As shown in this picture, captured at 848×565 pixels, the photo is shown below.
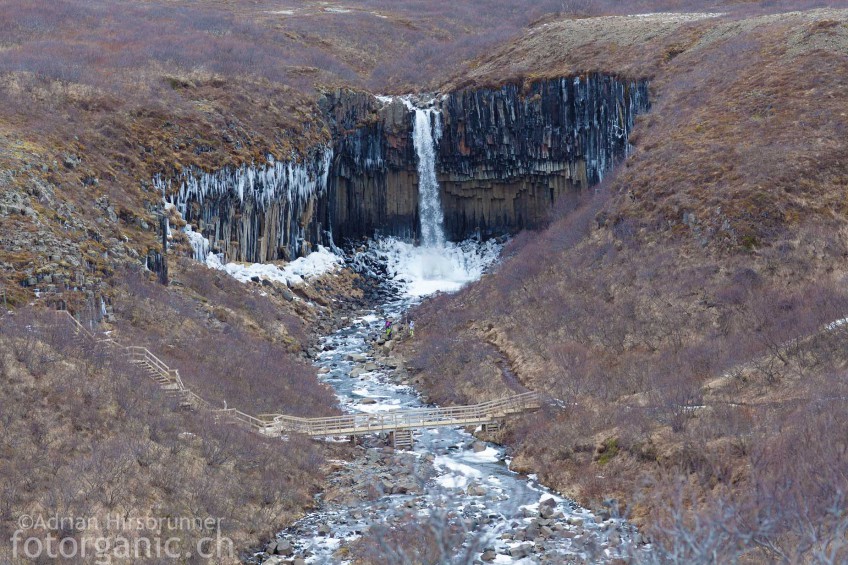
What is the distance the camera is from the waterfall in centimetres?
5691

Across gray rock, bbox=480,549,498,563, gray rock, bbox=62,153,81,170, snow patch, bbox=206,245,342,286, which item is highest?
gray rock, bbox=62,153,81,170

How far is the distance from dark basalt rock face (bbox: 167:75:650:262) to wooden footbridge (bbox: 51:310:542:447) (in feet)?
63.3

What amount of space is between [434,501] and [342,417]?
10702 mm

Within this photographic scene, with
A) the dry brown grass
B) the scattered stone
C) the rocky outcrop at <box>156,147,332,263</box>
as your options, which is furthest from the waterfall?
the scattered stone

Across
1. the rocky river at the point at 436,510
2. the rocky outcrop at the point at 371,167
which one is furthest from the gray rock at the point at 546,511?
the rocky outcrop at the point at 371,167

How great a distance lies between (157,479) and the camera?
21766 millimetres

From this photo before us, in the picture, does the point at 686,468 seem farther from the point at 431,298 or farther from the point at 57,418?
the point at 431,298

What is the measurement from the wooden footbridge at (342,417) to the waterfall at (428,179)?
27608 mm

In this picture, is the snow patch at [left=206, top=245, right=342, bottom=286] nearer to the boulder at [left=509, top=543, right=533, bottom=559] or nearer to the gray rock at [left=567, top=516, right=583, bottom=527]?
the gray rock at [left=567, top=516, right=583, bottom=527]

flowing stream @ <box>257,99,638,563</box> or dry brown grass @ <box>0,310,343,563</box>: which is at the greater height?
dry brown grass @ <box>0,310,343,563</box>

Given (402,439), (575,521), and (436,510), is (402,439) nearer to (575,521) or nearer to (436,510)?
(575,521)

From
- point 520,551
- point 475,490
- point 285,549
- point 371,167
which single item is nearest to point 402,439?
point 475,490

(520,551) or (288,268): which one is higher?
(288,268)

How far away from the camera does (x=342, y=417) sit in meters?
28.8
